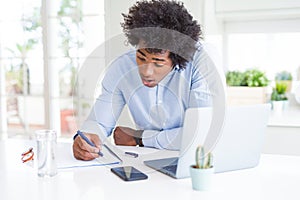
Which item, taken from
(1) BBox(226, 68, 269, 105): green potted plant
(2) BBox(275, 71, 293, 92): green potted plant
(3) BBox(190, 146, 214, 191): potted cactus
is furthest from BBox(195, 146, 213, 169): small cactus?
(2) BBox(275, 71, 293, 92): green potted plant

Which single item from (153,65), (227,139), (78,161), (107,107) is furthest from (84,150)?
(227,139)

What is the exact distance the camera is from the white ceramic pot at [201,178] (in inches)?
39.7

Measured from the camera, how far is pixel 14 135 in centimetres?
371

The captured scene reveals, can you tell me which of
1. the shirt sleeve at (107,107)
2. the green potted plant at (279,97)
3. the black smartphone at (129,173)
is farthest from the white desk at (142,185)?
the green potted plant at (279,97)

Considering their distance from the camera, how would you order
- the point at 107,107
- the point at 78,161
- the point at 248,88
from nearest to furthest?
the point at 78,161
the point at 107,107
the point at 248,88

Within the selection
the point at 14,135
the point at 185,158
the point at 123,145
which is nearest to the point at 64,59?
the point at 14,135

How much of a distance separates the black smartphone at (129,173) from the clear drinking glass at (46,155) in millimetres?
190

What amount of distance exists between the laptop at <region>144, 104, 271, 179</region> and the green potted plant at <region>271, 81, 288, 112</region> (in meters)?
1.60

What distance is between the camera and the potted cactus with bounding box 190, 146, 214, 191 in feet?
3.31

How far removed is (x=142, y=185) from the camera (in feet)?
3.52

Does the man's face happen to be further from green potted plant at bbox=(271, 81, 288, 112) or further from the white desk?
green potted plant at bbox=(271, 81, 288, 112)

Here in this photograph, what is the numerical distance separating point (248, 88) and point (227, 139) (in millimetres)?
1619

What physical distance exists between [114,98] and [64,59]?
73.2 inches

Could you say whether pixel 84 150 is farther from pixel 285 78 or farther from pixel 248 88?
pixel 285 78
